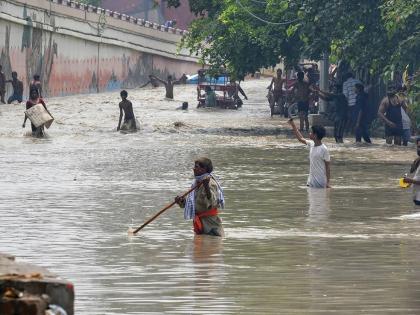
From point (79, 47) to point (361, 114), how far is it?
33.0 m

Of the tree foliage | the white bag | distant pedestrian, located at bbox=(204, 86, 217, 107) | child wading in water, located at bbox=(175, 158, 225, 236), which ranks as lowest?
distant pedestrian, located at bbox=(204, 86, 217, 107)

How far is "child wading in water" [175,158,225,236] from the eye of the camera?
15492 mm

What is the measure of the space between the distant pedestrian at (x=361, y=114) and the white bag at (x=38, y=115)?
22.4 ft

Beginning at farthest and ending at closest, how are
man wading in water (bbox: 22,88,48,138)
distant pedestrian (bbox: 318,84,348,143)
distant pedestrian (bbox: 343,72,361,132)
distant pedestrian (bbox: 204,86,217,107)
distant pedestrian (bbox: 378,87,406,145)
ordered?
distant pedestrian (bbox: 204,86,217,107) < man wading in water (bbox: 22,88,48,138) < distant pedestrian (bbox: 343,72,361,132) < distant pedestrian (bbox: 318,84,348,143) < distant pedestrian (bbox: 378,87,406,145)

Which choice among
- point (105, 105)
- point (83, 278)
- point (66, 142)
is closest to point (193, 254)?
point (83, 278)

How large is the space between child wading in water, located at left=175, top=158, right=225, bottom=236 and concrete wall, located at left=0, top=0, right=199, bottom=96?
3815 cm

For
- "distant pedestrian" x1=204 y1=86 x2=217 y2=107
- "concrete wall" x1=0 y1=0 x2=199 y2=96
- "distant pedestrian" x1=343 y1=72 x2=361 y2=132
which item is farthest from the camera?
"concrete wall" x1=0 y1=0 x2=199 y2=96

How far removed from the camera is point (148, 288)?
38.5 ft

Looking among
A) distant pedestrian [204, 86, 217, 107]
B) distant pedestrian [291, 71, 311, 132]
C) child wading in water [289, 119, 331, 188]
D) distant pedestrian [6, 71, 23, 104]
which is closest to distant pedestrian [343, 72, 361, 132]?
distant pedestrian [291, 71, 311, 132]

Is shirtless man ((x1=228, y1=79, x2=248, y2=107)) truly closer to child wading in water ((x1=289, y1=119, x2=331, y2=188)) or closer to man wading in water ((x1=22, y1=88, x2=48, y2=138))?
man wading in water ((x1=22, y1=88, x2=48, y2=138))

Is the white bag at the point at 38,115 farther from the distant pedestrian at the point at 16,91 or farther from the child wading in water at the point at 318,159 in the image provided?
the distant pedestrian at the point at 16,91

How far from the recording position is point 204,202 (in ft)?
51.1

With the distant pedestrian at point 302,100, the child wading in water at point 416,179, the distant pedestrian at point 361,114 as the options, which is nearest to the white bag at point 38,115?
the distant pedestrian at point 302,100

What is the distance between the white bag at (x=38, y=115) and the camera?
113 ft
